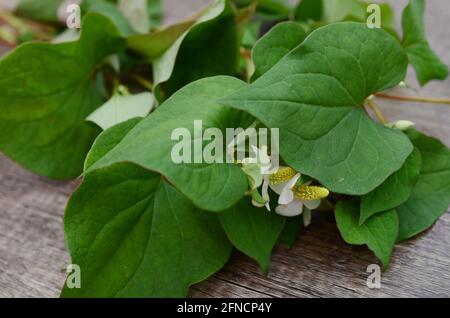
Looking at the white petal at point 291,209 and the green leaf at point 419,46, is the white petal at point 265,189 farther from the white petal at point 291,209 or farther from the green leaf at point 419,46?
the green leaf at point 419,46

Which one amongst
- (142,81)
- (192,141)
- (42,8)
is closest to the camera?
(192,141)

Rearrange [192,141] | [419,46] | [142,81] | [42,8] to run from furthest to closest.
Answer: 1. [42,8]
2. [142,81]
3. [419,46]
4. [192,141]

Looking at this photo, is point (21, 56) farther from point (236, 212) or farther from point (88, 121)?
point (236, 212)

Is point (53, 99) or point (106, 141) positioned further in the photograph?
point (53, 99)

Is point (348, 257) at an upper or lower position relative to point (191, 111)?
lower

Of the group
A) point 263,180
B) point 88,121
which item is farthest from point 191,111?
point 88,121

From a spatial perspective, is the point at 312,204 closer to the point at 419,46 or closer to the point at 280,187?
the point at 280,187

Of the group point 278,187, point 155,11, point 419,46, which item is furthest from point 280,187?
point 155,11
